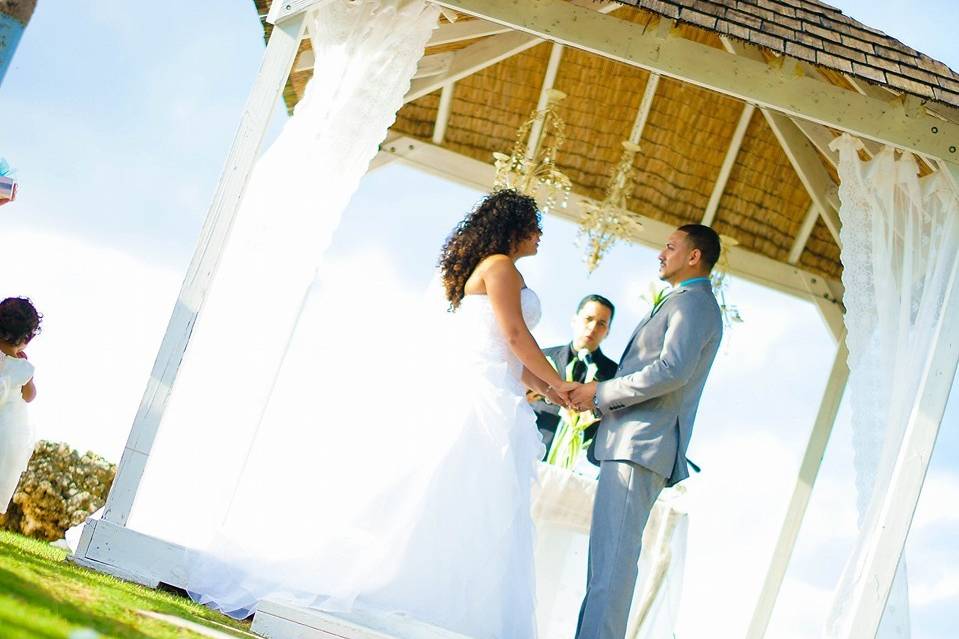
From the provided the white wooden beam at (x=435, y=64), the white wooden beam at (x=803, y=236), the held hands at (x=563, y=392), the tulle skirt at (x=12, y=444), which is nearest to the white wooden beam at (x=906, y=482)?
the held hands at (x=563, y=392)

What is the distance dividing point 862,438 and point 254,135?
2.81 m

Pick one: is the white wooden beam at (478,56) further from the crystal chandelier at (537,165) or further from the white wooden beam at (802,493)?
the white wooden beam at (802,493)

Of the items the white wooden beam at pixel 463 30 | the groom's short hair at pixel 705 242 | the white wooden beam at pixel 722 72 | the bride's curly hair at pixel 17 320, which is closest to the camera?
the groom's short hair at pixel 705 242

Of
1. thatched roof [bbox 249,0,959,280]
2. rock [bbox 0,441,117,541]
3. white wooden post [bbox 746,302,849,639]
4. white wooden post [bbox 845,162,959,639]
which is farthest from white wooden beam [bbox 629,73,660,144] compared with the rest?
rock [bbox 0,441,117,541]

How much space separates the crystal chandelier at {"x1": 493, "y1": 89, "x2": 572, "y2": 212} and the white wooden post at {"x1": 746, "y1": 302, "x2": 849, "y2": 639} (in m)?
2.11

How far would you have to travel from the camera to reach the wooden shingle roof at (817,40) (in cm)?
475

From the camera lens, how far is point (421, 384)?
4566mm

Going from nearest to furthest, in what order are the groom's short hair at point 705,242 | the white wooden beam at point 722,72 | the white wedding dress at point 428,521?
1. the white wedding dress at point 428,521
2. the groom's short hair at point 705,242
3. the white wooden beam at point 722,72

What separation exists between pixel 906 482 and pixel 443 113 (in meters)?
4.30

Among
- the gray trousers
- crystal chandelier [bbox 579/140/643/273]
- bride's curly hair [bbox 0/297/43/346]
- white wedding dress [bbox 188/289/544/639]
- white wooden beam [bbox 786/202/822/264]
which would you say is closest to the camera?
white wedding dress [bbox 188/289/544/639]

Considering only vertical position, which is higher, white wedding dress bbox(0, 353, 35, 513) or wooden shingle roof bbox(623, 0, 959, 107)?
wooden shingle roof bbox(623, 0, 959, 107)

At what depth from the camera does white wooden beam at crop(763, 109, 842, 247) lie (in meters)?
6.76

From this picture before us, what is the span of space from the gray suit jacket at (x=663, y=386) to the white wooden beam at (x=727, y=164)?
342 cm

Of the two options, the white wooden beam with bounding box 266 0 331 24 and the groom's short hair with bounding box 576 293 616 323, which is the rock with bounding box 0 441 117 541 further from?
the white wooden beam with bounding box 266 0 331 24
